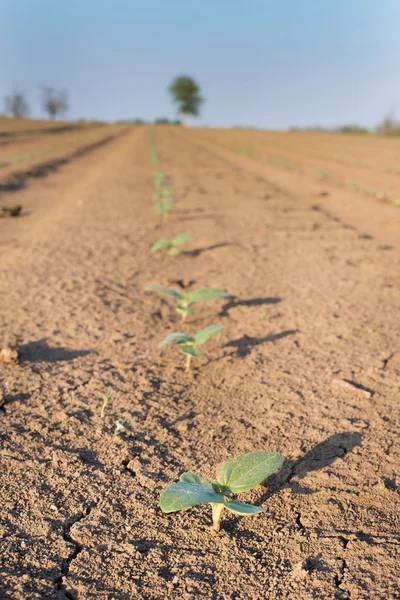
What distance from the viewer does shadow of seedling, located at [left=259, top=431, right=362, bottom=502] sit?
1817 mm

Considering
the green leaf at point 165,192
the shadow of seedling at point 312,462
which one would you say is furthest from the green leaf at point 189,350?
the green leaf at point 165,192

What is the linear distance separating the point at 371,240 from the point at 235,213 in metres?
1.77

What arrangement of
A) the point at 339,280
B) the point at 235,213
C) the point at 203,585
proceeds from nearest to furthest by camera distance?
Result: the point at 203,585 < the point at 339,280 < the point at 235,213

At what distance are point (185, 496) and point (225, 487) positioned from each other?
167 millimetres

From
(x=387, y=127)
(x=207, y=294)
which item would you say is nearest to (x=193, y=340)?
(x=207, y=294)

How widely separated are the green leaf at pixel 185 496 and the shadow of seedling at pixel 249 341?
1317mm

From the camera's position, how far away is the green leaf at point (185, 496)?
4.83 feet

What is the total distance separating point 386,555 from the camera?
147 cm

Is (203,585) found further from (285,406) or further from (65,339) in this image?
(65,339)

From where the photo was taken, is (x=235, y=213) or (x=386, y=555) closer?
(x=386, y=555)

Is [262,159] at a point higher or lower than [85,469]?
higher

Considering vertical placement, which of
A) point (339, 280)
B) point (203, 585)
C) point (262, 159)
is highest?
point (262, 159)

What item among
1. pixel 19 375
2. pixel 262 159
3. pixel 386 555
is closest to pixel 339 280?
pixel 19 375

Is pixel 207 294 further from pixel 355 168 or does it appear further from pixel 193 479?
pixel 355 168
